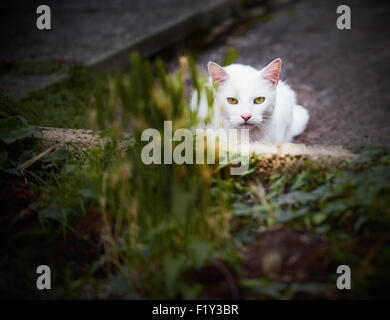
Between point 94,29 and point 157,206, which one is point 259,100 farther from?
point 94,29

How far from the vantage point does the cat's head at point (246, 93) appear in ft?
5.80

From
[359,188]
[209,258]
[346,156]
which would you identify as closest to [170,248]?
[209,258]

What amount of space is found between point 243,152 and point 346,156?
410 millimetres

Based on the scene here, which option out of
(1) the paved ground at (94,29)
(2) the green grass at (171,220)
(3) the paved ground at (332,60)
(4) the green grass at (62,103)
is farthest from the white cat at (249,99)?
(1) the paved ground at (94,29)

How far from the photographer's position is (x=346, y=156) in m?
1.43

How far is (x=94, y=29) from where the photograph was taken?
3.63m

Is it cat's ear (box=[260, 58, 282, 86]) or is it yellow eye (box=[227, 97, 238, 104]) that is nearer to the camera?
cat's ear (box=[260, 58, 282, 86])

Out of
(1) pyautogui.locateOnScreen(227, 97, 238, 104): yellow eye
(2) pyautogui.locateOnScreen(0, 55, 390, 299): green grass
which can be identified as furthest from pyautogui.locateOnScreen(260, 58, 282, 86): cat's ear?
(2) pyautogui.locateOnScreen(0, 55, 390, 299): green grass

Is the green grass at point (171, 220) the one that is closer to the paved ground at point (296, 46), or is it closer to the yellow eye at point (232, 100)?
the yellow eye at point (232, 100)

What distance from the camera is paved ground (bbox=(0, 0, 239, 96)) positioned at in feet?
9.83

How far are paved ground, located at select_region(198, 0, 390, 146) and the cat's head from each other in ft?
2.20

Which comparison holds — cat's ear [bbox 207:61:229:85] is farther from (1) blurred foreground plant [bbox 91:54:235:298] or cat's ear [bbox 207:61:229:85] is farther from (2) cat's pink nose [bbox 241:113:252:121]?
(1) blurred foreground plant [bbox 91:54:235:298]

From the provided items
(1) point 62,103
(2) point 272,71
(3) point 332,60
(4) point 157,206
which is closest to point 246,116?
(2) point 272,71

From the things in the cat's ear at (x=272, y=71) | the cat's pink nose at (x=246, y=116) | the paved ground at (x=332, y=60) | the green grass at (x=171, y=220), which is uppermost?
the paved ground at (x=332, y=60)
